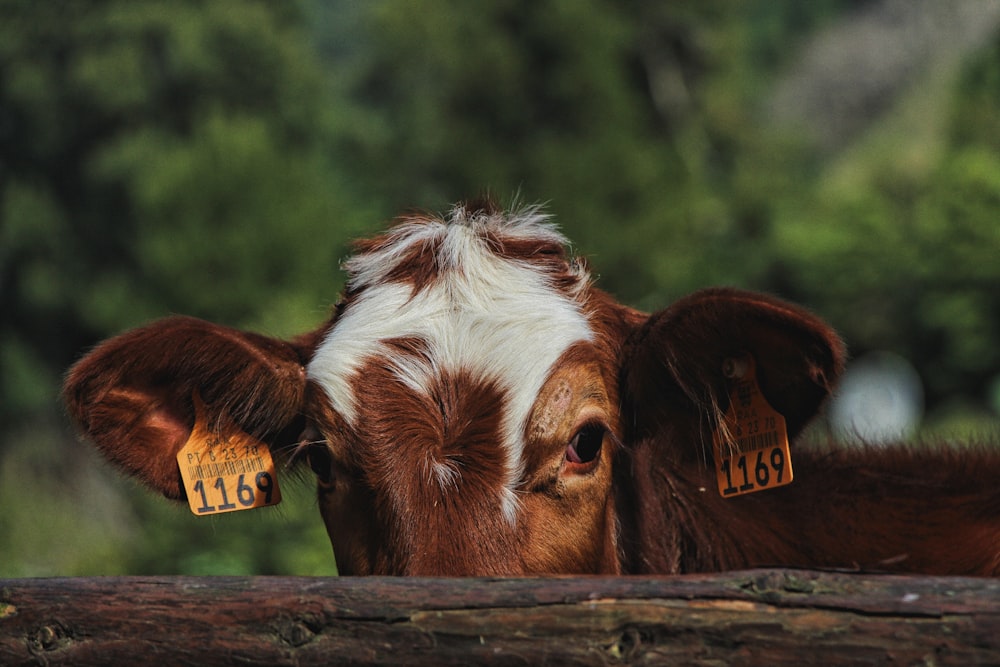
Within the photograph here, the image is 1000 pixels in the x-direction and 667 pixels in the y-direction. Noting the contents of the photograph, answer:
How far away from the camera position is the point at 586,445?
11.7 feet

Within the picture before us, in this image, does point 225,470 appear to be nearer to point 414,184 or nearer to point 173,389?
point 173,389

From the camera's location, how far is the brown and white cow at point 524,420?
3.31 meters

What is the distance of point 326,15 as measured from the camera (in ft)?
273

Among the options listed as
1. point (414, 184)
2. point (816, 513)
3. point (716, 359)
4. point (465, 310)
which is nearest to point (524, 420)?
point (465, 310)

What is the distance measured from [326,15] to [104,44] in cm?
5643

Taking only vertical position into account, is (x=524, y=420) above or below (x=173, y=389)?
below

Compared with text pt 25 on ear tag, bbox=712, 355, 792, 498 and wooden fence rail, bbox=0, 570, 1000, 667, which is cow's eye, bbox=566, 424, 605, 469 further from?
wooden fence rail, bbox=0, 570, 1000, 667

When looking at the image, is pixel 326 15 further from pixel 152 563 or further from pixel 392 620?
pixel 392 620

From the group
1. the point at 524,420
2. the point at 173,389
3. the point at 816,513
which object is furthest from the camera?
the point at 173,389

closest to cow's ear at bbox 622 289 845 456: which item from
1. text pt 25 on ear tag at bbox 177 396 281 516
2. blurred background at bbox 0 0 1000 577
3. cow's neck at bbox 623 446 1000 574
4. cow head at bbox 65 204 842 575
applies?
cow head at bbox 65 204 842 575

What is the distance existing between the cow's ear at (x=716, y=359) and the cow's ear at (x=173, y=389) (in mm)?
1076

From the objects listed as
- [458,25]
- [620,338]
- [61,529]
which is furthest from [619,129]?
[620,338]

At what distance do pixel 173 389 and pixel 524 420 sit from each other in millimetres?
1245

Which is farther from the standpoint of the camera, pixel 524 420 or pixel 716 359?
pixel 716 359
